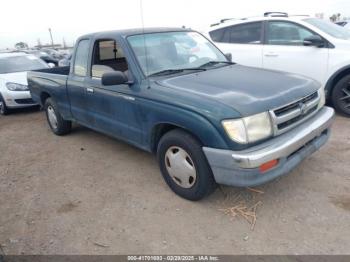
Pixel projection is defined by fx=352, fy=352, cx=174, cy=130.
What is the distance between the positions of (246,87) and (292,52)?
10.9 ft

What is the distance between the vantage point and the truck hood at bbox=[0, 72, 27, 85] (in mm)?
8617

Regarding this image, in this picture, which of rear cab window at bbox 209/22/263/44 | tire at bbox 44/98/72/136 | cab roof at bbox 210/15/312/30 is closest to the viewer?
tire at bbox 44/98/72/136

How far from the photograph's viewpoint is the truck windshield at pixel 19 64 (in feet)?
30.9

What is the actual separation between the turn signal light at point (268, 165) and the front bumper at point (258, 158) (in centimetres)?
3

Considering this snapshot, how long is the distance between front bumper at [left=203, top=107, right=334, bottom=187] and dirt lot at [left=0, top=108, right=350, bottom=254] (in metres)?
0.47

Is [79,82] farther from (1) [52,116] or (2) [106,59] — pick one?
(1) [52,116]

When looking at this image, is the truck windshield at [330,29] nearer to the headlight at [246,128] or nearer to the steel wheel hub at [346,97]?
the steel wheel hub at [346,97]

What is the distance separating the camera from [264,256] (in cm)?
286

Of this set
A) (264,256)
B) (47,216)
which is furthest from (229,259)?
(47,216)

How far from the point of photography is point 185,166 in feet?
11.7

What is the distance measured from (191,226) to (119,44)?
2378 millimetres

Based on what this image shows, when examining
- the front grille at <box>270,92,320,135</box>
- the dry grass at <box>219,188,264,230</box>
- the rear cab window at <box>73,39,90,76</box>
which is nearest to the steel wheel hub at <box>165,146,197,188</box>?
the dry grass at <box>219,188,264,230</box>

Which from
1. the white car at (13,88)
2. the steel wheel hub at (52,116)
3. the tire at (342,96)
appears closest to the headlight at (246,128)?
the tire at (342,96)

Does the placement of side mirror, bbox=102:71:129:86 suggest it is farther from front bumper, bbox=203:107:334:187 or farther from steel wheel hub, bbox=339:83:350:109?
steel wheel hub, bbox=339:83:350:109
